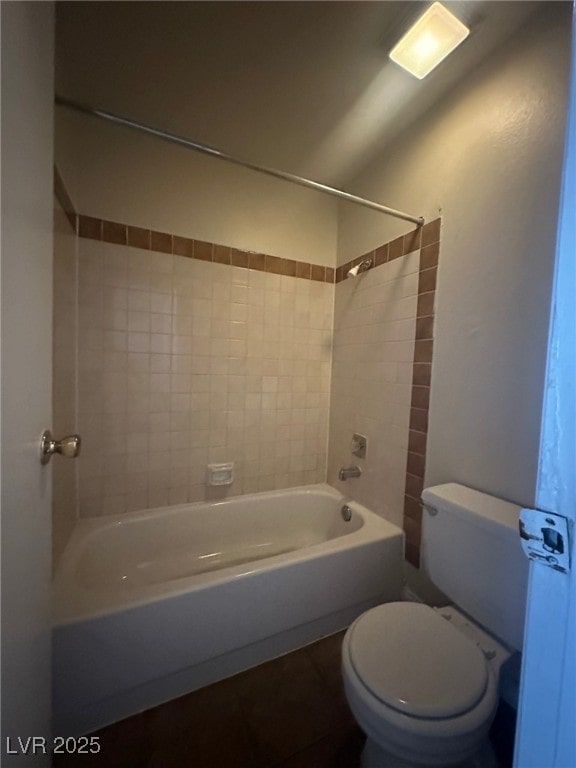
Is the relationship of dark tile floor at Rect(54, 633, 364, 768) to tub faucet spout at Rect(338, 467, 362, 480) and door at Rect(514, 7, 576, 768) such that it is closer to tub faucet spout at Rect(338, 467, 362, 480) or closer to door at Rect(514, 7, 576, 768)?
tub faucet spout at Rect(338, 467, 362, 480)

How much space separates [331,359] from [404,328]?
0.64 metres

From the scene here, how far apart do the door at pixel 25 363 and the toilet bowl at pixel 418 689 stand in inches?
28.9

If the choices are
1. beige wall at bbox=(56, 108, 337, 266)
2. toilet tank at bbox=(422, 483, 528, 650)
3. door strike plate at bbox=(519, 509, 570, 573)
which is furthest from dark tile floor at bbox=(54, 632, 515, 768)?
beige wall at bbox=(56, 108, 337, 266)

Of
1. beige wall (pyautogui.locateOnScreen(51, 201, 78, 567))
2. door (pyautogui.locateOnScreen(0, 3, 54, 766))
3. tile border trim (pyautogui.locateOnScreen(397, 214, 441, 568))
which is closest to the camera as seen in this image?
door (pyautogui.locateOnScreen(0, 3, 54, 766))

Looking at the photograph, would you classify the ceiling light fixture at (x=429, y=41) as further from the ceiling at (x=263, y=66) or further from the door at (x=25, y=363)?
the door at (x=25, y=363)

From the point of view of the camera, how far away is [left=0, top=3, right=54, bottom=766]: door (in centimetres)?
44

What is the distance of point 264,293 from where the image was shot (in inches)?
71.9

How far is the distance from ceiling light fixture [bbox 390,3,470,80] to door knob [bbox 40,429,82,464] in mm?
1558

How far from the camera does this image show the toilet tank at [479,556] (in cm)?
85

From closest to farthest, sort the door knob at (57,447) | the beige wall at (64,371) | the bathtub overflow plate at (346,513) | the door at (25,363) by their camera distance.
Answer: the door at (25,363), the door knob at (57,447), the beige wall at (64,371), the bathtub overflow plate at (346,513)

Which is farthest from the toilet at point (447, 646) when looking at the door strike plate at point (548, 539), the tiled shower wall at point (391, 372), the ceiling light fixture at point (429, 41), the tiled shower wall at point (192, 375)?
the ceiling light fixture at point (429, 41)

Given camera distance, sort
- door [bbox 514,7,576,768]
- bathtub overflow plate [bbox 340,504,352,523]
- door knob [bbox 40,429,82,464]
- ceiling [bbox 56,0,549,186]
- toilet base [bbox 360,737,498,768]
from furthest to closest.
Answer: bathtub overflow plate [bbox 340,504,352,523] → ceiling [bbox 56,0,549,186] → toilet base [bbox 360,737,498,768] → door knob [bbox 40,429,82,464] → door [bbox 514,7,576,768]

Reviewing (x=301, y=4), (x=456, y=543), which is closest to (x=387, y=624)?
(x=456, y=543)

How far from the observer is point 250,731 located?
0.98 meters
